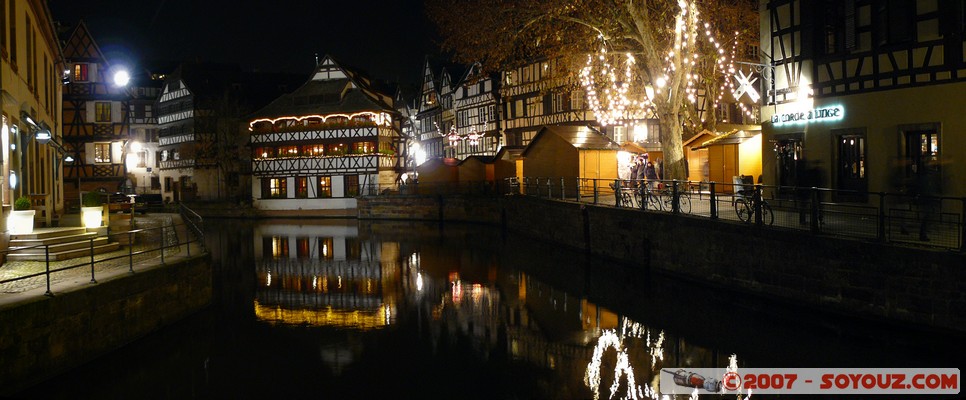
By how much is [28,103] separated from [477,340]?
14.1m

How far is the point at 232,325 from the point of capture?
15867 millimetres

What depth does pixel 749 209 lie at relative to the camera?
16.7 meters

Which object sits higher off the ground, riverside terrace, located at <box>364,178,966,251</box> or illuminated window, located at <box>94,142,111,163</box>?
illuminated window, located at <box>94,142,111,163</box>

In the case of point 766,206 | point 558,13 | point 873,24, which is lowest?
point 766,206

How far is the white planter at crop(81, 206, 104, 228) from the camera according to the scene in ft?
60.4

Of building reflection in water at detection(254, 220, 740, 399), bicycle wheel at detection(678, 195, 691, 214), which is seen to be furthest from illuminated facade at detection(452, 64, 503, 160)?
bicycle wheel at detection(678, 195, 691, 214)

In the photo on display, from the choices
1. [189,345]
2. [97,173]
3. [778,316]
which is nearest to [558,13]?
[778,316]

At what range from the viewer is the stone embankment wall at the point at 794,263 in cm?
1226

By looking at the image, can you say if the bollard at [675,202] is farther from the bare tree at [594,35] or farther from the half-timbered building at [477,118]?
the half-timbered building at [477,118]

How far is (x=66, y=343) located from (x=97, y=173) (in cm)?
3883

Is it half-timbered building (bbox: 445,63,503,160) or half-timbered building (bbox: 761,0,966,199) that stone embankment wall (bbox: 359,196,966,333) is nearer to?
half-timbered building (bbox: 761,0,966,199)

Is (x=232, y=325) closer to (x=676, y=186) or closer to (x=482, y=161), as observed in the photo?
(x=676, y=186)

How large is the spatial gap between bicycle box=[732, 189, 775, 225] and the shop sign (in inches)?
153

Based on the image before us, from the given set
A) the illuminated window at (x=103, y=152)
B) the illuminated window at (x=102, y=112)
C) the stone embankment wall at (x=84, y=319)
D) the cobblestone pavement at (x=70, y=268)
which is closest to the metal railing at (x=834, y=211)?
the stone embankment wall at (x=84, y=319)
